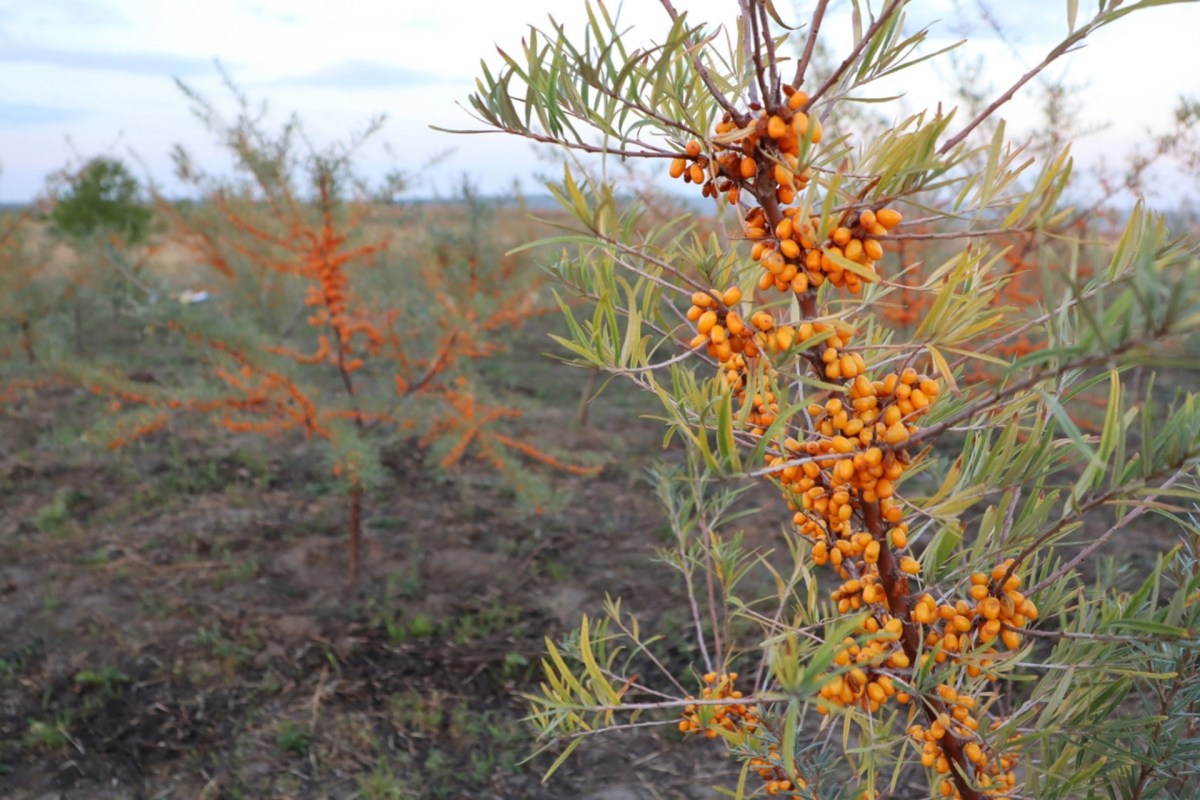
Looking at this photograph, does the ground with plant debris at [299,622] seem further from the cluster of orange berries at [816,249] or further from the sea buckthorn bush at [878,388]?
the cluster of orange berries at [816,249]

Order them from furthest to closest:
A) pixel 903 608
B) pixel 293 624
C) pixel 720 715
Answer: pixel 293 624 < pixel 720 715 < pixel 903 608

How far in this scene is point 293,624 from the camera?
3092 mm

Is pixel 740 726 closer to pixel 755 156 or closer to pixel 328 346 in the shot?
pixel 755 156

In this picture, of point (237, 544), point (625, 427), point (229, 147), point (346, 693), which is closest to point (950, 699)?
point (346, 693)

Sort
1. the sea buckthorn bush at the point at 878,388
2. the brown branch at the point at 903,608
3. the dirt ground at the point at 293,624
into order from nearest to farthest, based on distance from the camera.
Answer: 1. the sea buckthorn bush at the point at 878,388
2. the brown branch at the point at 903,608
3. the dirt ground at the point at 293,624

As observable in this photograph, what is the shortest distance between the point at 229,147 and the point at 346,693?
197 cm

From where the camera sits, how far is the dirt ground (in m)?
2.42

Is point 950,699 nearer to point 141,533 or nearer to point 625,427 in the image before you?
point 141,533

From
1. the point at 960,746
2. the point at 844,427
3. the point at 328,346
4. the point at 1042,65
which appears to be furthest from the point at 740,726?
the point at 328,346

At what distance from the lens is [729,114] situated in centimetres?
76

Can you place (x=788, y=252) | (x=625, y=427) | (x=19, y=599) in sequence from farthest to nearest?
(x=625, y=427) → (x=19, y=599) → (x=788, y=252)

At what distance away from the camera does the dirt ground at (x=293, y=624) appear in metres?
2.42

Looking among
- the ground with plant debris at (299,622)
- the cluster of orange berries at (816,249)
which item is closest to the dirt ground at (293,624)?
the ground with plant debris at (299,622)

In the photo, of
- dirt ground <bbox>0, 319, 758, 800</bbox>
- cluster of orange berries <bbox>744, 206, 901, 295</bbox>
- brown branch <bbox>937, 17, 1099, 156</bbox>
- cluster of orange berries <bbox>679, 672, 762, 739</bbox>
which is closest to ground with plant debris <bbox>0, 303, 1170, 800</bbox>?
dirt ground <bbox>0, 319, 758, 800</bbox>
